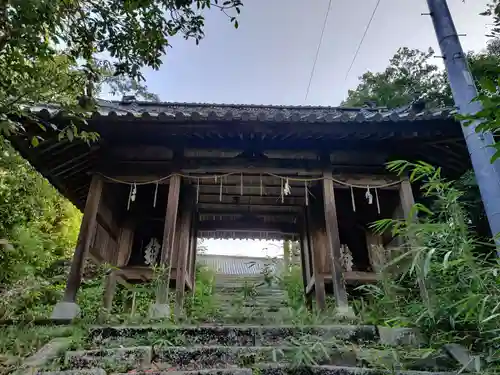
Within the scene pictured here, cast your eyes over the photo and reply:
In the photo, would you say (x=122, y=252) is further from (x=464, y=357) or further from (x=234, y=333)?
(x=464, y=357)

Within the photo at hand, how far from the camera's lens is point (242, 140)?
593cm

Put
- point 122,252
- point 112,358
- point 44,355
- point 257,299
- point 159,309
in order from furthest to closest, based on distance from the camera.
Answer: point 122,252 → point 257,299 → point 159,309 → point 44,355 → point 112,358

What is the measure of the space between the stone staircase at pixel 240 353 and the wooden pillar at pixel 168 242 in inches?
40.3

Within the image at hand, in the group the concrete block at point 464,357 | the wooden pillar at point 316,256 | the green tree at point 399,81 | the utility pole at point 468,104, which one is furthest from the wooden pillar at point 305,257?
the green tree at point 399,81

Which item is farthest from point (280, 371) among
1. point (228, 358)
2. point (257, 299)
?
point (257, 299)

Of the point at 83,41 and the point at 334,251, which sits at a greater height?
the point at 83,41

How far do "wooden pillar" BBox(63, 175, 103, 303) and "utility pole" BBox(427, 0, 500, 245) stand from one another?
15.6 feet

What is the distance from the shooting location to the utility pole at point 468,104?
3314 millimetres

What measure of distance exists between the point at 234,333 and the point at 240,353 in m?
0.47

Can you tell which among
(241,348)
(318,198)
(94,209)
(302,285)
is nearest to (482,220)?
(318,198)

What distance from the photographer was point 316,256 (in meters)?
6.81

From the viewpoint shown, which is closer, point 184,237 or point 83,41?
point 83,41

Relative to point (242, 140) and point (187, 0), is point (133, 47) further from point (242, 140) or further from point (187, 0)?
point (242, 140)

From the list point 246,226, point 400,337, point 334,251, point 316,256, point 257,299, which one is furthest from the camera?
point 246,226
